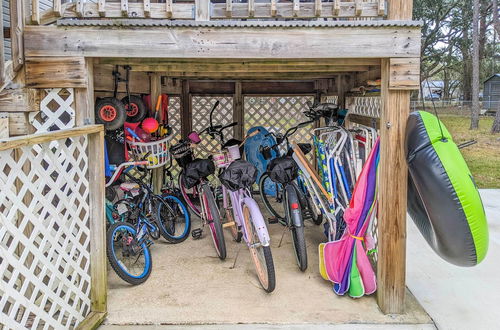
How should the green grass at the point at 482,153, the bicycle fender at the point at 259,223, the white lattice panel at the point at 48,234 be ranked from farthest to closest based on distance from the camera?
the green grass at the point at 482,153 < the bicycle fender at the point at 259,223 < the white lattice panel at the point at 48,234

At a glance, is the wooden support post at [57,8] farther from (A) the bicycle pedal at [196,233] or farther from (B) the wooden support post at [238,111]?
(B) the wooden support post at [238,111]

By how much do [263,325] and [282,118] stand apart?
4477 mm

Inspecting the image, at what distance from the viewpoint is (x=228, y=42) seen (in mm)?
3109

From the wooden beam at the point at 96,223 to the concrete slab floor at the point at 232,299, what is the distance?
0.63ft

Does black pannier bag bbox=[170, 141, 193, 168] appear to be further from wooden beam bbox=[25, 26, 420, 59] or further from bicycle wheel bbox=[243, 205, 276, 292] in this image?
wooden beam bbox=[25, 26, 420, 59]

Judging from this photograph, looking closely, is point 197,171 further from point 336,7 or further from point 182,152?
point 336,7

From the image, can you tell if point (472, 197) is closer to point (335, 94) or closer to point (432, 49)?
point (335, 94)

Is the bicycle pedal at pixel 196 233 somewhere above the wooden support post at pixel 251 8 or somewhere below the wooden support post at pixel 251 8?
below

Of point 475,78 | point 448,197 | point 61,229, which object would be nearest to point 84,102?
point 61,229

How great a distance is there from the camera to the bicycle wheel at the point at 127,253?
352 centimetres

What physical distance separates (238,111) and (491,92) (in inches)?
994

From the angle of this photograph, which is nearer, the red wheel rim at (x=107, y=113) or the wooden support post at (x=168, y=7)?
the wooden support post at (x=168, y=7)

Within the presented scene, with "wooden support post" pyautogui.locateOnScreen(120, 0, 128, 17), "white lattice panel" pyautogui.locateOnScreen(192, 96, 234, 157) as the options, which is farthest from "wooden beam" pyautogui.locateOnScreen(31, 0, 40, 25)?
"white lattice panel" pyautogui.locateOnScreen(192, 96, 234, 157)

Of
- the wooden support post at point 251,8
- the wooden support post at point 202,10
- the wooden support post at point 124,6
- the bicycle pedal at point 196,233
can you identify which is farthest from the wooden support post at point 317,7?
the bicycle pedal at point 196,233
